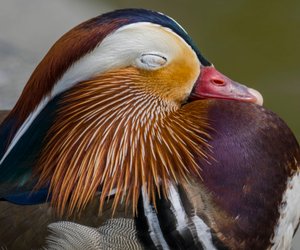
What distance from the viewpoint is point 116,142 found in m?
2.31

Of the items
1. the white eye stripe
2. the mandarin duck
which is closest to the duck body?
the mandarin duck

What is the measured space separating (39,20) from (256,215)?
1.79 metres

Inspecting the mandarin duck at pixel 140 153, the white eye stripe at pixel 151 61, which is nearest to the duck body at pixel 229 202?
the mandarin duck at pixel 140 153

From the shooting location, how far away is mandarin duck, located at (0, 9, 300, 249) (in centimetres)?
220

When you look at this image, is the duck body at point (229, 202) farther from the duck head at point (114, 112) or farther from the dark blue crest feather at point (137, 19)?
the dark blue crest feather at point (137, 19)

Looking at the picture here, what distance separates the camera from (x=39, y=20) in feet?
12.3

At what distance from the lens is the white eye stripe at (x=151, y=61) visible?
2.20 metres

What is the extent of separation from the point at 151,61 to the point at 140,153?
0.80 ft

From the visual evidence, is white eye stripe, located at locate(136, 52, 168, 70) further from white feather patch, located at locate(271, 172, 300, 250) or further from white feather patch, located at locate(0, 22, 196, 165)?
white feather patch, located at locate(271, 172, 300, 250)

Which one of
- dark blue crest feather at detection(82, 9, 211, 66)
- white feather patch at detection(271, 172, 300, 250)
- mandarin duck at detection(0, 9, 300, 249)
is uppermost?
dark blue crest feather at detection(82, 9, 211, 66)

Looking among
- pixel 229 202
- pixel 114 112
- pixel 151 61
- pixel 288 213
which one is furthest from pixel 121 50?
pixel 288 213

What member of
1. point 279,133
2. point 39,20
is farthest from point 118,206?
point 39,20

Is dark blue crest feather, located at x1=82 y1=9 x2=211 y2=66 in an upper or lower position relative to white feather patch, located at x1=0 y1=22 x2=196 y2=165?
upper

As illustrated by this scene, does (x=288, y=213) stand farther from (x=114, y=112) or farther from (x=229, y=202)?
(x=114, y=112)
